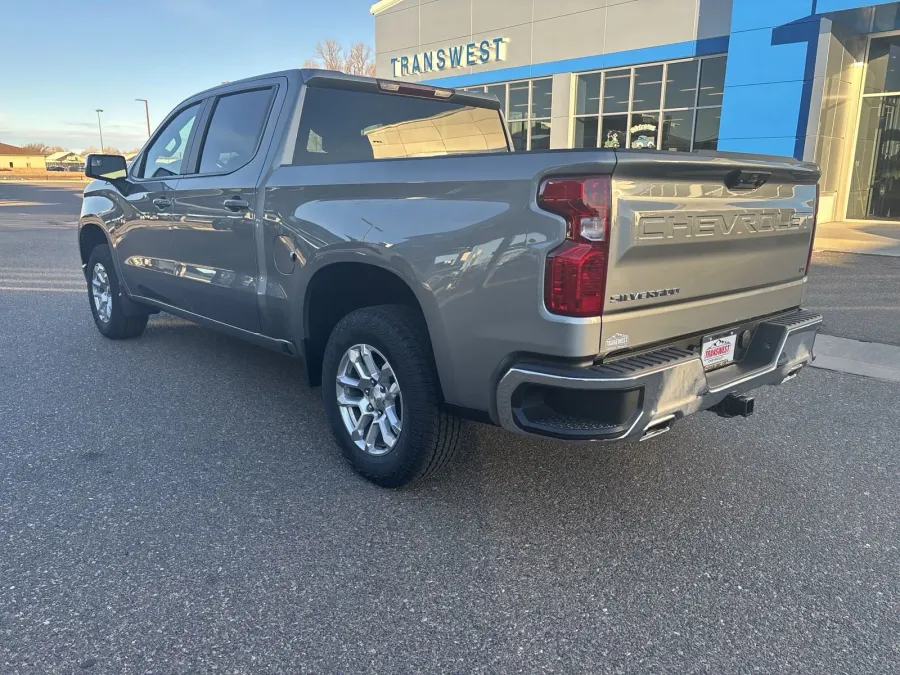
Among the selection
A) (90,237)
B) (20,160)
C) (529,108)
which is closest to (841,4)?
(529,108)

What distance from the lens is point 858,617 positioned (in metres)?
2.39

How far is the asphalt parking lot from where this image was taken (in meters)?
2.22

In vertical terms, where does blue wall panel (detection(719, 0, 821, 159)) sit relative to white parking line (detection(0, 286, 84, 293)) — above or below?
above

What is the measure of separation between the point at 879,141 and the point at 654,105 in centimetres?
518

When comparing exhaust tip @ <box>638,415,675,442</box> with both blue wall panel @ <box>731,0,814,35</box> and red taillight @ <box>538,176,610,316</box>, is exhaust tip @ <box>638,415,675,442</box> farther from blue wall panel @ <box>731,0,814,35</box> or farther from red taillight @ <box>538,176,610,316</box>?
blue wall panel @ <box>731,0,814,35</box>

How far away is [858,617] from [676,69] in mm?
16683

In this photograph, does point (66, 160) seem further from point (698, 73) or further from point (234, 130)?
point (234, 130)

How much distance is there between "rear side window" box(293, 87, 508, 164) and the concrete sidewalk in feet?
31.7

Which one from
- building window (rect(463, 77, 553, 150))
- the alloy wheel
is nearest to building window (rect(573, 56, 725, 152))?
building window (rect(463, 77, 553, 150))

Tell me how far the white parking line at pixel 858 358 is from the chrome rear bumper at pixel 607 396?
3.13 metres

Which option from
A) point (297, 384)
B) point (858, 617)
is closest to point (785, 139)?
point (297, 384)

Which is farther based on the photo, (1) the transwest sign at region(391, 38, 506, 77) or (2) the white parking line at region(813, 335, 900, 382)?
(1) the transwest sign at region(391, 38, 506, 77)

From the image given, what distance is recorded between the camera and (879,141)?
15.9 metres

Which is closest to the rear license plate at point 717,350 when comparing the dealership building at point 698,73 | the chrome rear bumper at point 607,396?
the chrome rear bumper at point 607,396
